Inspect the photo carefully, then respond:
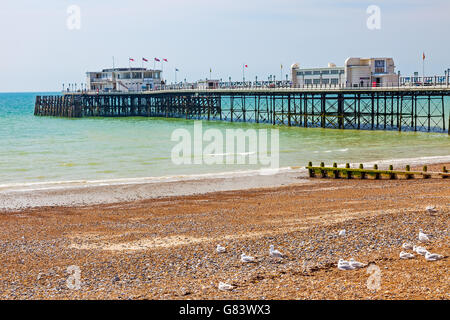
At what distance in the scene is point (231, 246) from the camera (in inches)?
522

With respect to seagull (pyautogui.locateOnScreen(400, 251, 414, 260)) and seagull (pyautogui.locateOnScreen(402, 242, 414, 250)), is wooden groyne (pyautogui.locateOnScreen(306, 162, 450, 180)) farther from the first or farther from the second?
seagull (pyautogui.locateOnScreen(400, 251, 414, 260))

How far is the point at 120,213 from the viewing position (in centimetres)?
1947

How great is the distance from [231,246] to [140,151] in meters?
29.7

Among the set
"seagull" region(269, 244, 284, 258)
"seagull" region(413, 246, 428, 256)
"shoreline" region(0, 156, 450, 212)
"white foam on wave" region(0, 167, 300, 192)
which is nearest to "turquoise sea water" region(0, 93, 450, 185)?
"white foam on wave" region(0, 167, 300, 192)

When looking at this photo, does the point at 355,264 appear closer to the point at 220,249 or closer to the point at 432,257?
the point at 432,257

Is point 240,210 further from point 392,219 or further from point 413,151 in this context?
point 413,151

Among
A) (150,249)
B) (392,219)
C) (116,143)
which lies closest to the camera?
(150,249)

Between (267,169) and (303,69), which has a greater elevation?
(303,69)

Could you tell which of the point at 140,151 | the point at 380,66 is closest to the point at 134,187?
the point at 140,151

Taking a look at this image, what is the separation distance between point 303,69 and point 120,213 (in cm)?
4464

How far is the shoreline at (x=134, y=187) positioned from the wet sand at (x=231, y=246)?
5.38 ft

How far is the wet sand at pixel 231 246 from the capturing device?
10.4m

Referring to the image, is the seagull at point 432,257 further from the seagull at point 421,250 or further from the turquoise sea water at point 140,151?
the turquoise sea water at point 140,151

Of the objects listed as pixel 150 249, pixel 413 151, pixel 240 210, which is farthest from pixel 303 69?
pixel 150 249
